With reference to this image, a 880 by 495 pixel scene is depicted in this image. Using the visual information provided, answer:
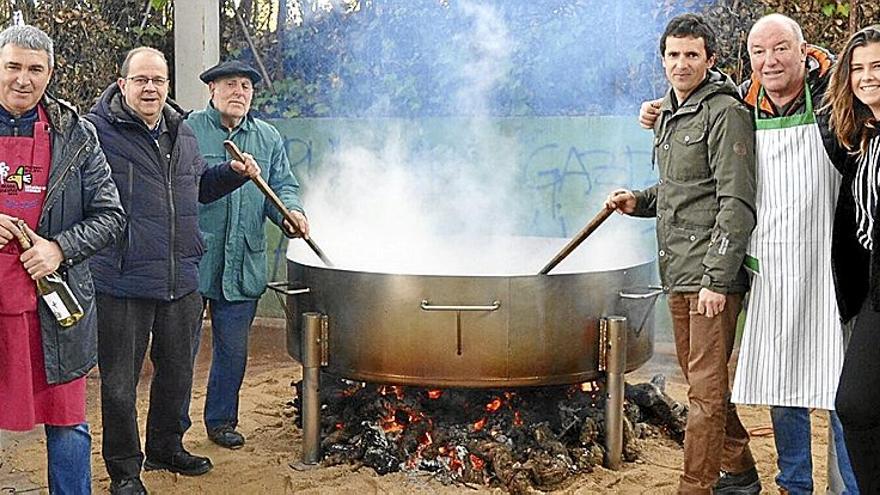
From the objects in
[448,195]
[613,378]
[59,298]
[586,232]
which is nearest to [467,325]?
[586,232]

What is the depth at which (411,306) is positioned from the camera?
4305 millimetres

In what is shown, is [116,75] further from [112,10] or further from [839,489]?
[839,489]

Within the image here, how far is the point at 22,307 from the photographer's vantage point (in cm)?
340

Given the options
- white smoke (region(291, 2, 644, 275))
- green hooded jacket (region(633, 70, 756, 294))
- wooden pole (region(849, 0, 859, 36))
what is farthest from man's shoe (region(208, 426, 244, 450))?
wooden pole (region(849, 0, 859, 36))

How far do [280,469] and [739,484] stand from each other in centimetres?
212

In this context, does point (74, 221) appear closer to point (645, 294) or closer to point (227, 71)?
point (227, 71)

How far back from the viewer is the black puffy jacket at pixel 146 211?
13.8ft

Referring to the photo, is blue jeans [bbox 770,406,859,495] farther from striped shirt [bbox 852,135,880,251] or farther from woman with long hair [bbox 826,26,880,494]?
striped shirt [bbox 852,135,880,251]

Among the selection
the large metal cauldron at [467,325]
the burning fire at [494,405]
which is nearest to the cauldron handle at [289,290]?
the large metal cauldron at [467,325]

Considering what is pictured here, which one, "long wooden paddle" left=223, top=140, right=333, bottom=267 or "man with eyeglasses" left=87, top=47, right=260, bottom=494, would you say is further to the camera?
"long wooden paddle" left=223, top=140, right=333, bottom=267

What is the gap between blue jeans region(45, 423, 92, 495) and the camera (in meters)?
3.55

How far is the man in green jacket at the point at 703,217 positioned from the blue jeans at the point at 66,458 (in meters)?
2.36

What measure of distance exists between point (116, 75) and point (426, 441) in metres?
5.57

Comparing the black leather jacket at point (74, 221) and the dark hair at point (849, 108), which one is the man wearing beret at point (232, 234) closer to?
the black leather jacket at point (74, 221)
